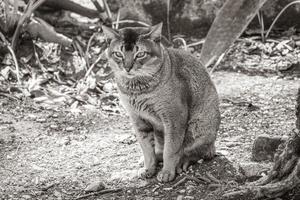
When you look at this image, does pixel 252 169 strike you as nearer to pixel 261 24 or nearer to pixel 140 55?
pixel 140 55

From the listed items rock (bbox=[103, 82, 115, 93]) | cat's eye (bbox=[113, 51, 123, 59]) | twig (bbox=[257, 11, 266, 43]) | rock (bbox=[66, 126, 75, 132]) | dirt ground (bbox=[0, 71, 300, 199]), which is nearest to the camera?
cat's eye (bbox=[113, 51, 123, 59])

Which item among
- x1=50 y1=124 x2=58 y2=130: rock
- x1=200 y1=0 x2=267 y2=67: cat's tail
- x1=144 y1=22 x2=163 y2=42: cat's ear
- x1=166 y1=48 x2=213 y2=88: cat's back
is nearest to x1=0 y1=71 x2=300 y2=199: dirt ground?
x1=50 y1=124 x2=58 y2=130: rock

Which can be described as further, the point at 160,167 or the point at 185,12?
the point at 185,12

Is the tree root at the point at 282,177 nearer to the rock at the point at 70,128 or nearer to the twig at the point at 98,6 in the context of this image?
the rock at the point at 70,128

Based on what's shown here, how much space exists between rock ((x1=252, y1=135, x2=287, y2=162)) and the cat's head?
37.8 inches

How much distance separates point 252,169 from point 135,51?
1162mm

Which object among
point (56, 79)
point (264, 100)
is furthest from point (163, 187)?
point (56, 79)

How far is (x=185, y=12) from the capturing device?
23.7ft

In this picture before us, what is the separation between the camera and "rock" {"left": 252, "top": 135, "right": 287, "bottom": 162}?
411 centimetres

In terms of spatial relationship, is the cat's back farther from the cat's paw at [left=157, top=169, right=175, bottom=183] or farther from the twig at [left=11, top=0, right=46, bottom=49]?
the twig at [left=11, top=0, right=46, bottom=49]

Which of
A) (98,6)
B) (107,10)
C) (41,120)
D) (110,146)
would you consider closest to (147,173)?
(110,146)

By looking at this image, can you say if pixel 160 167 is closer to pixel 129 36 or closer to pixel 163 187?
pixel 163 187

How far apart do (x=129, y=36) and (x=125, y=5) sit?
11.0 ft

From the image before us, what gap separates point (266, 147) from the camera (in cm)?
412
